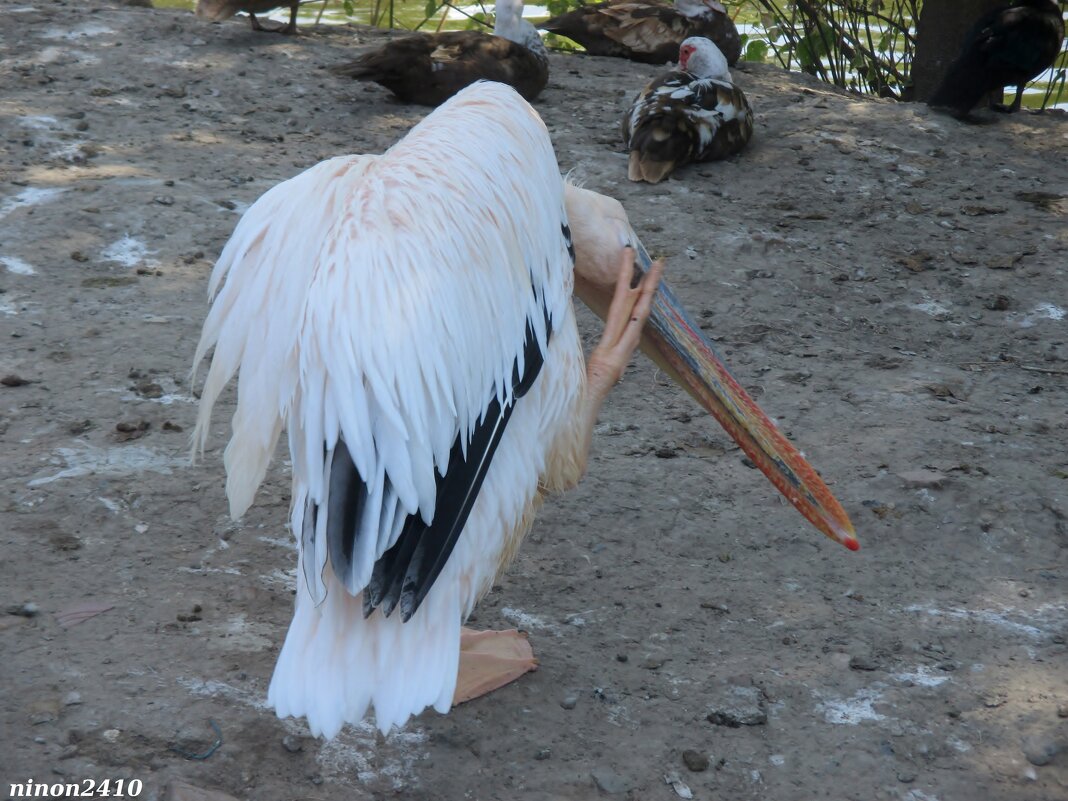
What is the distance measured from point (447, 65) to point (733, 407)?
3825 mm

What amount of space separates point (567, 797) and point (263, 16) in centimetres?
749

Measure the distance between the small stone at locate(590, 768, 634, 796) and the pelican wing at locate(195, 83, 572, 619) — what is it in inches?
21.7

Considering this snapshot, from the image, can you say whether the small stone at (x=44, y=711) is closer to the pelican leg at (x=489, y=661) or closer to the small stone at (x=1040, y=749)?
the pelican leg at (x=489, y=661)

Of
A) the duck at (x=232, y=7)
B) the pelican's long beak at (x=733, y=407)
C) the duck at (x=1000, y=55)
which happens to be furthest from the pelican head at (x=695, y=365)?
the duck at (x=232, y=7)

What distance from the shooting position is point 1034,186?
525 centimetres

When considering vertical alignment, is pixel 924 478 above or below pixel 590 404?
below

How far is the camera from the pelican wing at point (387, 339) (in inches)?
71.2

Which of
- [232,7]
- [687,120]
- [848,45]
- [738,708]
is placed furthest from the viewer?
[848,45]

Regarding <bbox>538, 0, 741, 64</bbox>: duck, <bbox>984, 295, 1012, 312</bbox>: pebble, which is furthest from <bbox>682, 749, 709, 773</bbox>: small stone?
<bbox>538, 0, 741, 64</bbox>: duck

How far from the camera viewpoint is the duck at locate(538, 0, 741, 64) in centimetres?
713

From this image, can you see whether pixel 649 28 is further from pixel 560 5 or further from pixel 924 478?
pixel 924 478

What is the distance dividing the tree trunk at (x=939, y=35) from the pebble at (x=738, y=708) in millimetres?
5318

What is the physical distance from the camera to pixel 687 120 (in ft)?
17.1

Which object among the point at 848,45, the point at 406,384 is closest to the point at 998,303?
the point at 406,384
